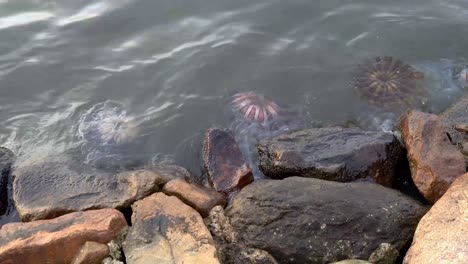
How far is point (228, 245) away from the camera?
16.0ft

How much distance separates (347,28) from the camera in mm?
9156

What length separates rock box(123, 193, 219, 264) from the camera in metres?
4.50

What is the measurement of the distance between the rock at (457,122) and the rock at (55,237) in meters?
3.91

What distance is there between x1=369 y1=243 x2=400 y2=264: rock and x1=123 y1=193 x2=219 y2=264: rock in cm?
141

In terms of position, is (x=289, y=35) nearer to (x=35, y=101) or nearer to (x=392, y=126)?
(x=392, y=126)

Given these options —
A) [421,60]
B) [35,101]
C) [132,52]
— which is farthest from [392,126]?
[35,101]

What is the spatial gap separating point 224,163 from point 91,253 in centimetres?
222

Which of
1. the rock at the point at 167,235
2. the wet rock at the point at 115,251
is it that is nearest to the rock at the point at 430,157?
the rock at the point at 167,235

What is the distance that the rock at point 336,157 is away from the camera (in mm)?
5906

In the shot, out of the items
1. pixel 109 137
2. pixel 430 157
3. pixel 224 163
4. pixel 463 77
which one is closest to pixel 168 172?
pixel 224 163

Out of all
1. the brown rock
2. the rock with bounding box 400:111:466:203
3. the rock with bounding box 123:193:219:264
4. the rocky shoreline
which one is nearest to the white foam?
the rocky shoreline

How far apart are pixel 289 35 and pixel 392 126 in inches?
102

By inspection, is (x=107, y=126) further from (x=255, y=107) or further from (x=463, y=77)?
(x=463, y=77)

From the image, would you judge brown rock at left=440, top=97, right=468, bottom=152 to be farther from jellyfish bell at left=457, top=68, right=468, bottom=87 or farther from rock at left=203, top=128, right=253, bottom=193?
rock at left=203, top=128, right=253, bottom=193
